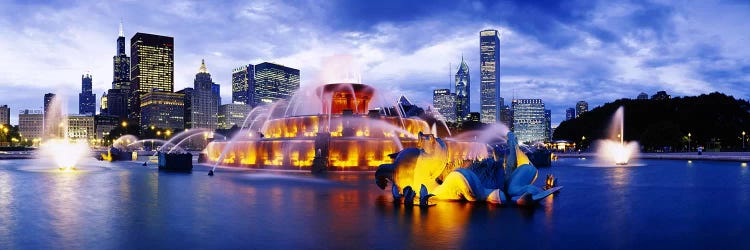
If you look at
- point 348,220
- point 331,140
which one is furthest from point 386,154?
point 348,220

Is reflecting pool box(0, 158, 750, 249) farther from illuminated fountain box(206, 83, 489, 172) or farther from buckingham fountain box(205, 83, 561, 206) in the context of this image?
illuminated fountain box(206, 83, 489, 172)

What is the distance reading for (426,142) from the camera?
20719mm

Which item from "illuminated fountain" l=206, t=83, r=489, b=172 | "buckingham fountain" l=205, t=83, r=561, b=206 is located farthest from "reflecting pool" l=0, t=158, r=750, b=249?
"illuminated fountain" l=206, t=83, r=489, b=172

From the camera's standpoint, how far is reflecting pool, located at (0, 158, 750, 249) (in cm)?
1213

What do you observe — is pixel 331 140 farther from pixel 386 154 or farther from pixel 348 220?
pixel 348 220

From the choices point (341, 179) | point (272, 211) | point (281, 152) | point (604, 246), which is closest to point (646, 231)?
point (604, 246)

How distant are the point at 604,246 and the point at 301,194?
1294 cm

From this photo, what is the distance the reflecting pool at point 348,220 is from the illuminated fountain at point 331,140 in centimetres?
1313

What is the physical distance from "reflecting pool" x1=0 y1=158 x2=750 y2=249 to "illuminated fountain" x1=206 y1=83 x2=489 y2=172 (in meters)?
13.1

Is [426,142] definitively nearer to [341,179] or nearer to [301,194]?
[301,194]

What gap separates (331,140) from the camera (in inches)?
1523

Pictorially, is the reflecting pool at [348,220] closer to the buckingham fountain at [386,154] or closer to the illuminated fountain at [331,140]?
the buckingham fountain at [386,154]

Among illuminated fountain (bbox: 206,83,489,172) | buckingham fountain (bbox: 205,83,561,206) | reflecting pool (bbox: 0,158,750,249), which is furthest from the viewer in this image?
illuminated fountain (bbox: 206,83,489,172)

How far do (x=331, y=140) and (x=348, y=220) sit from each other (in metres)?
23.7
